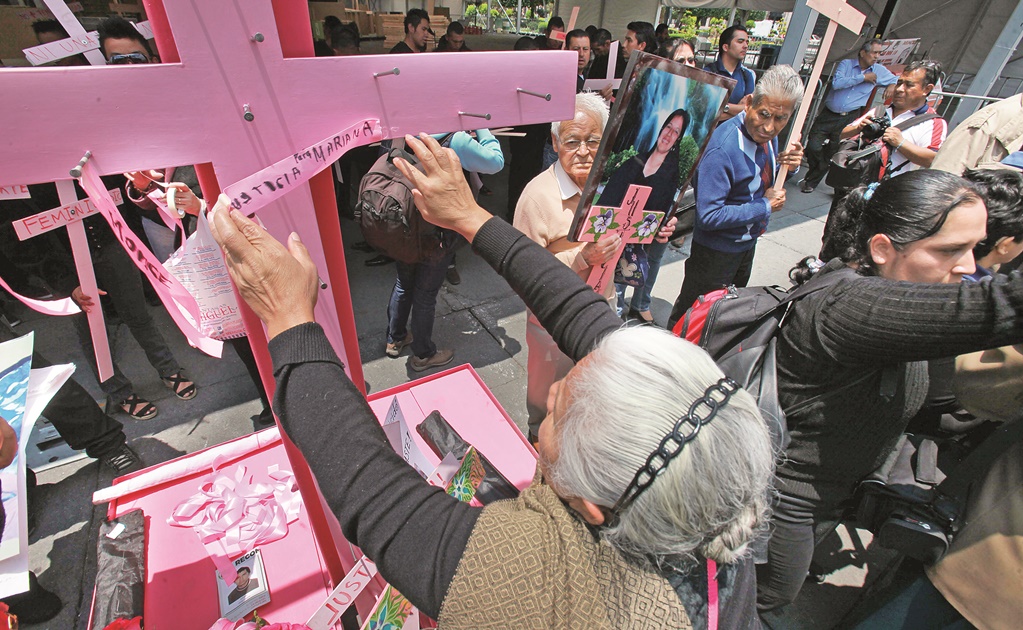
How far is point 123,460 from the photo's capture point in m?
2.30

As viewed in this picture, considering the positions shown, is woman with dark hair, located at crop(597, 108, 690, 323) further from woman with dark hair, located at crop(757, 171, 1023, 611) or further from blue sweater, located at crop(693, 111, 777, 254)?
blue sweater, located at crop(693, 111, 777, 254)

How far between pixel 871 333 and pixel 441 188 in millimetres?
976

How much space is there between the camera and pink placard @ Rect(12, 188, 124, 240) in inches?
32.3

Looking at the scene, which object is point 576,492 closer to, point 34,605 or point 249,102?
point 249,102

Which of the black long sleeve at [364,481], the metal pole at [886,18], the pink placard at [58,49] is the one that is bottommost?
the black long sleeve at [364,481]

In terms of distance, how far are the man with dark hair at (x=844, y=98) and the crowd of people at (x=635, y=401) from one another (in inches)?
189

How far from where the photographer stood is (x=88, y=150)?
2.28 ft

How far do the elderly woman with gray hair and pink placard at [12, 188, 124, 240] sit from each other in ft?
0.97

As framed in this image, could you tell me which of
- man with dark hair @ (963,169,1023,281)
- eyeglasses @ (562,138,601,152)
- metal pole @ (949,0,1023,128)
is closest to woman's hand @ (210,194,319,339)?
eyeglasses @ (562,138,601,152)

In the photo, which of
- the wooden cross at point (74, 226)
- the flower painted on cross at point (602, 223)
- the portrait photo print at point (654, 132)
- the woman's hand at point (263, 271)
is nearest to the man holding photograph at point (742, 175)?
the portrait photo print at point (654, 132)

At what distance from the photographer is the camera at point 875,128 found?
3555 mm

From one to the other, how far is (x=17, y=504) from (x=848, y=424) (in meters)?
2.41

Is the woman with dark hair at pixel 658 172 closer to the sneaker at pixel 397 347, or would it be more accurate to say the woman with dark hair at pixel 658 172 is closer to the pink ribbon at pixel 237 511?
the pink ribbon at pixel 237 511

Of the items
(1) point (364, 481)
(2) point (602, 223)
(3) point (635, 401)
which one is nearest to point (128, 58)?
(2) point (602, 223)
